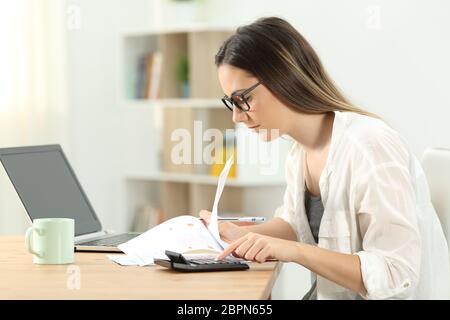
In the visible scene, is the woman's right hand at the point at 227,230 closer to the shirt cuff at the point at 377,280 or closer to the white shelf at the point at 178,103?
the shirt cuff at the point at 377,280

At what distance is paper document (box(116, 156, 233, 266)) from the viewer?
5.70 feet

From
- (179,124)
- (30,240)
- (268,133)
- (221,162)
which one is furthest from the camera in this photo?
(179,124)

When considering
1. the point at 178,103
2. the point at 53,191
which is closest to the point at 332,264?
the point at 53,191

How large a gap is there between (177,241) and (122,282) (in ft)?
0.95

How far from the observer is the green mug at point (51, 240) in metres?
1.70

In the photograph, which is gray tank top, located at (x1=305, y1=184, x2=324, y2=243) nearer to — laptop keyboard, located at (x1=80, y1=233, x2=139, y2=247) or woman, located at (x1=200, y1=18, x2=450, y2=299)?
woman, located at (x1=200, y1=18, x2=450, y2=299)

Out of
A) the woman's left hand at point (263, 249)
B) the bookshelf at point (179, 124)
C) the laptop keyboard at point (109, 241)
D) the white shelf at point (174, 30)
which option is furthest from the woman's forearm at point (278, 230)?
the white shelf at point (174, 30)

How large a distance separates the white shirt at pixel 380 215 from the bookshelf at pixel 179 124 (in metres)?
2.08

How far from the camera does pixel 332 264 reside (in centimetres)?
159

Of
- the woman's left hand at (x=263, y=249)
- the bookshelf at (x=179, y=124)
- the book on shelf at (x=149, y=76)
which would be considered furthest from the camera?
the book on shelf at (x=149, y=76)

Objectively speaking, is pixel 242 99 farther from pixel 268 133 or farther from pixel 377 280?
pixel 377 280

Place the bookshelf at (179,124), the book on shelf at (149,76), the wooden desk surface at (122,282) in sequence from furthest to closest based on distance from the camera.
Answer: the book on shelf at (149,76), the bookshelf at (179,124), the wooden desk surface at (122,282)

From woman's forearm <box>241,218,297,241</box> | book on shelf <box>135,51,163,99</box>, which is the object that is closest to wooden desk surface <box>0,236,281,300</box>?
woman's forearm <box>241,218,297,241</box>
